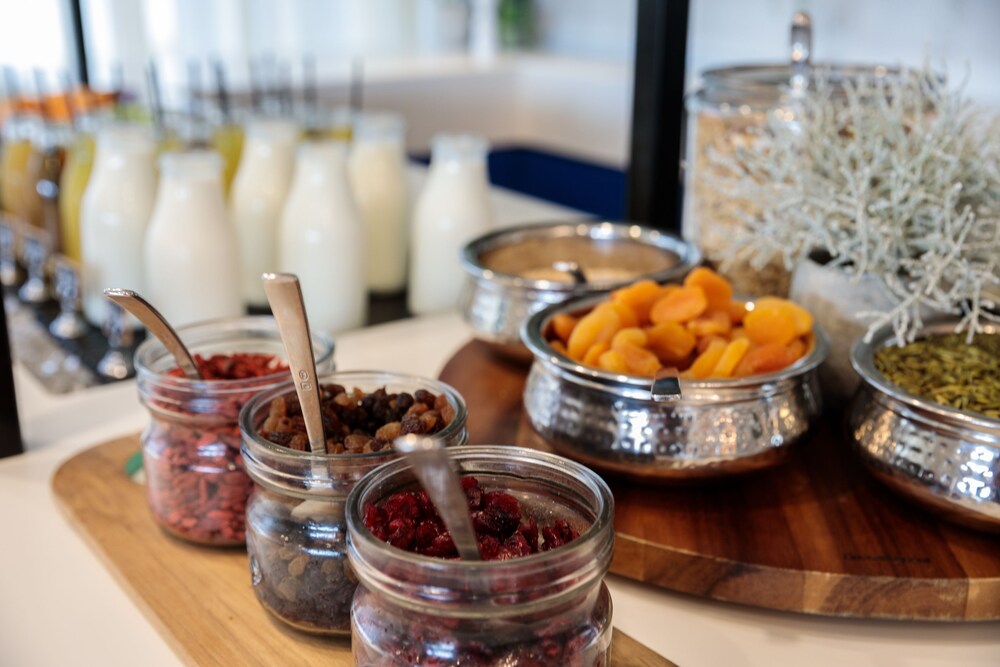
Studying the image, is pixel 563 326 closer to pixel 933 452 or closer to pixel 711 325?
pixel 711 325

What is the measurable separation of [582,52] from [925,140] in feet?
11.6

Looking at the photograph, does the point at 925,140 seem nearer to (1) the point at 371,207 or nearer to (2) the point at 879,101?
(2) the point at 879,101

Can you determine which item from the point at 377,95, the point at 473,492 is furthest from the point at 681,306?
the point at 377,95

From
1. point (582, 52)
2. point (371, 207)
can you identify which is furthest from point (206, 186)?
point (582, 52)

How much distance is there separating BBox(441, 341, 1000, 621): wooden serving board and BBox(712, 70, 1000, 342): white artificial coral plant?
150 millimetres

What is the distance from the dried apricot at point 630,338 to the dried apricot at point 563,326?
8 cm

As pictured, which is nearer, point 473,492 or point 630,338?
point 473,492

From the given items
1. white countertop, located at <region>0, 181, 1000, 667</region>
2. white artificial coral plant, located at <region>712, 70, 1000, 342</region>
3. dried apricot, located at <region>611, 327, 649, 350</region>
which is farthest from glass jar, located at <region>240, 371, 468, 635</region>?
white artificial coral plant, located at <region>712, 70, 1000, 342</region>

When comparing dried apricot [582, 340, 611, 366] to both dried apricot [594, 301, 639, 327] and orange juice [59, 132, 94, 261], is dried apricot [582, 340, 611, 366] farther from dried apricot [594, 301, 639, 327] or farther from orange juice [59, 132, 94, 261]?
orange juice [59, 132, 94, 261]

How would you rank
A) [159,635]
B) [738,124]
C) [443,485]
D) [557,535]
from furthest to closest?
[738,124], [159,635], [557,535], [443,485]

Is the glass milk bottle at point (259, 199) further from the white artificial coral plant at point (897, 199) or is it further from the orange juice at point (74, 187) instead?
the white artificial coral plant at point (897, 199)

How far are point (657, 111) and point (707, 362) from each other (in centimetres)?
60

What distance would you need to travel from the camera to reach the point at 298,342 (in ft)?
2.24

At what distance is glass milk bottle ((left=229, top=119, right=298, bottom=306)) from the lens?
143cm
